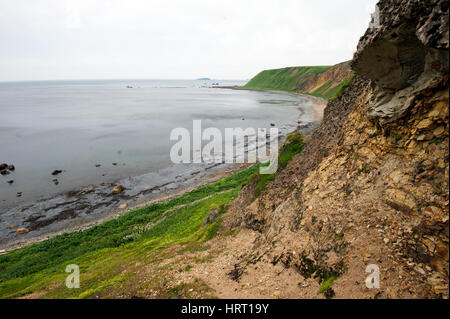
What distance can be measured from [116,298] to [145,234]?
36.7ft

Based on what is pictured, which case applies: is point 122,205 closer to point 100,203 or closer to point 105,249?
point 100,203

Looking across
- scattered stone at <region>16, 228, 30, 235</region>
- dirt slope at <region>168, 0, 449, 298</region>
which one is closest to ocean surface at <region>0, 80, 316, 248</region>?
scattered stone at <region>16, 228, 30, 235</region>

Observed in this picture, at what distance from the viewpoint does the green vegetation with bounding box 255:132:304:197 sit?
16.4 metres

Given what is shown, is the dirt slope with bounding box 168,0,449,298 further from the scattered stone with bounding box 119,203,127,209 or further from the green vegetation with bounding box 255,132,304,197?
the scattered stone with bounding box 119,203,127,209

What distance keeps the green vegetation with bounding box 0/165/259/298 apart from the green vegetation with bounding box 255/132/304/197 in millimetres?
3901

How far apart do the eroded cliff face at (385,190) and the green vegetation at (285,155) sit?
3.78 meters

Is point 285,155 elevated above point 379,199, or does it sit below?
above

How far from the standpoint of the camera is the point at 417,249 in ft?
22.7

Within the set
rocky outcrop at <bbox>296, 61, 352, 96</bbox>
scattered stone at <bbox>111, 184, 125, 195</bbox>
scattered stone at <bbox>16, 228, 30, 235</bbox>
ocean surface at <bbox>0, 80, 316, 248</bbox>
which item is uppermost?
rocky outcrop at <bbox>296, 61, 352, 96</bbox>

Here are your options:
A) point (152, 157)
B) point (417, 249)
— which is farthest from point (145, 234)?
point (152, 157)

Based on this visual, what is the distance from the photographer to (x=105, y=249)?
19.7 m

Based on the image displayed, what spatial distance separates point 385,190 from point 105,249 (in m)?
20.1

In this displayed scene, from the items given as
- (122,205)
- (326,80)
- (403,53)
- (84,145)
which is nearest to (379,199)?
(403,53)

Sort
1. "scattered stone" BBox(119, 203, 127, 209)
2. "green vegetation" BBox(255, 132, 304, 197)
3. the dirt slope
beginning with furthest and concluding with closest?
"scattered stone" BBox(119, 203, 127, 209) < "green vegetation" BBox(255, 132, 304, 197) < the dirt slope
